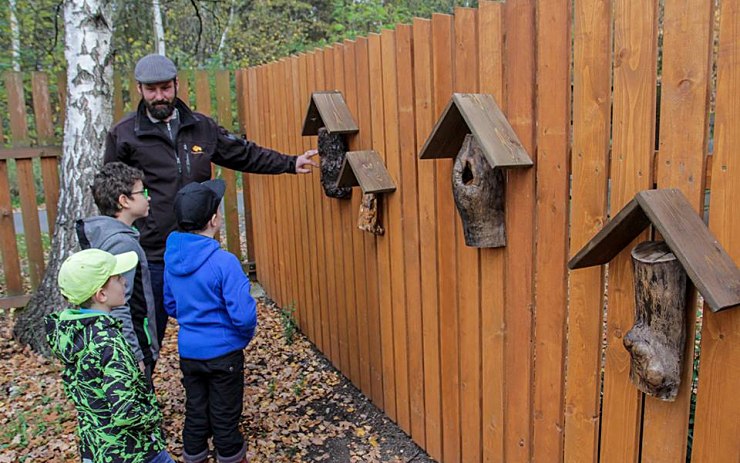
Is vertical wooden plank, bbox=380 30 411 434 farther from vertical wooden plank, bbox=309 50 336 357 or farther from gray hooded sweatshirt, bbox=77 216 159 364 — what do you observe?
gray hooded sweatshirt, bbox=77 216 159 364

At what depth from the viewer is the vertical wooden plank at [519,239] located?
2.26 metres

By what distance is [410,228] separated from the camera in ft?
10.6

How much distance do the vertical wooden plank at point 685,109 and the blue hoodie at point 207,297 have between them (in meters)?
1.97

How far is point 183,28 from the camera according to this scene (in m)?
18.7

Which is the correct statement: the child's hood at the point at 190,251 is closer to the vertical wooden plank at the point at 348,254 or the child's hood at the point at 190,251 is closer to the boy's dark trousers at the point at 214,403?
the boy's dark trousers at the point at 214,403

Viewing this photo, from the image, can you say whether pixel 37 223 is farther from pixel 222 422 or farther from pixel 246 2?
pixel 246 2

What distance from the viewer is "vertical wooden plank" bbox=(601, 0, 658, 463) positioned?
180 centimetres

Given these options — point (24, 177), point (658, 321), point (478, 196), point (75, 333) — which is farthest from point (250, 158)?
point (658, 321)

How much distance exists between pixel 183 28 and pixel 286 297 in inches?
614

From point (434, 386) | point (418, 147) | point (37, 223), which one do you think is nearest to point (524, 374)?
point (434, 386)

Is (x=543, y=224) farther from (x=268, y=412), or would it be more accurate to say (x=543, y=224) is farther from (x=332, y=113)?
(x=268, y=412)

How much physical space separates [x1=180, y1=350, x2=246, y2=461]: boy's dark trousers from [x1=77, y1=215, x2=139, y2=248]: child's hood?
74cm

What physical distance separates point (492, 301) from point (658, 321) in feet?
3.04

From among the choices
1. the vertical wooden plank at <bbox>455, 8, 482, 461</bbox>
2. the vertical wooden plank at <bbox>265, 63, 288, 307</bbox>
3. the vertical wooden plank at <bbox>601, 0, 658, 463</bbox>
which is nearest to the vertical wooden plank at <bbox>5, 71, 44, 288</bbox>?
the vertical wooden plank at <bbox>265, 63, 288, 307</bbox>
